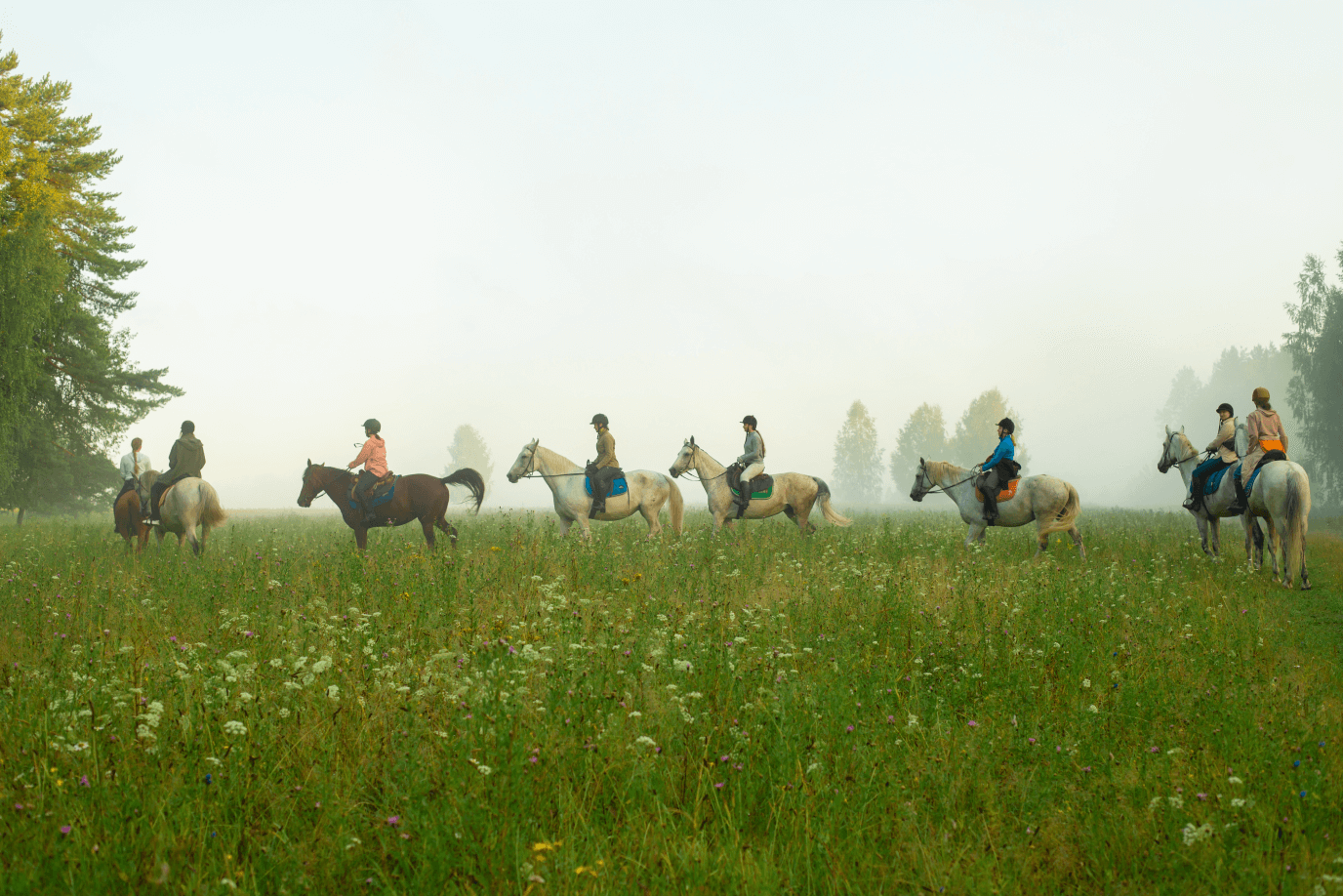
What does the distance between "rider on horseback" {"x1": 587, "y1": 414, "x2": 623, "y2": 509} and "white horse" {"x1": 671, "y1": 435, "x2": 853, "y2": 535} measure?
4.48 feet

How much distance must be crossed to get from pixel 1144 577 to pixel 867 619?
5893 mm

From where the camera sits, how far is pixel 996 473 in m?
13.2

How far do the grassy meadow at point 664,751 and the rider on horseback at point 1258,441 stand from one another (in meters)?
4.95

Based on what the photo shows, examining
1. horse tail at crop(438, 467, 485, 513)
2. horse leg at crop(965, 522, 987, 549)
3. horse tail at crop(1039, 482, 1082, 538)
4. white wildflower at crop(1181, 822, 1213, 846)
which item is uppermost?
horse tail at crop(438, 467, 485, 513)

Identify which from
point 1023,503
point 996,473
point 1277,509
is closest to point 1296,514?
point 1277,509

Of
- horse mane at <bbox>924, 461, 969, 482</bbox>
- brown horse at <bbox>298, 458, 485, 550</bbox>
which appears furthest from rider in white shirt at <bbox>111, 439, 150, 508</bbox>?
horse mane at <bbox>924, 461, 969, 482</bbox>

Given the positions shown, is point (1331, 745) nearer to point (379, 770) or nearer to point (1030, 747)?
point (1030, 747)

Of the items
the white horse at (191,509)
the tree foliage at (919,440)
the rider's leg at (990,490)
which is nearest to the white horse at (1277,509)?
the rider's leg at (990,490)

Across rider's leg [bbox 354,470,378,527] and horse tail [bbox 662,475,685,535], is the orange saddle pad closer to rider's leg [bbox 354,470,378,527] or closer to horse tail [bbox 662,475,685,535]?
horse tail [bbox 662,475,685,535]

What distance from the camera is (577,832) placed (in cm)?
347

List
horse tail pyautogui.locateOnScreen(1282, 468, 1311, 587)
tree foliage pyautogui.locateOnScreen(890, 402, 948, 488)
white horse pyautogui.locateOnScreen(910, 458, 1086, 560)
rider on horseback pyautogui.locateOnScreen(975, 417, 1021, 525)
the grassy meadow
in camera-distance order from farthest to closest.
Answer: tree foliage pyautogui.locateOnScreen(890, 402, 948, 488) → rider on horseback pyautogui.locateOnScreen(975, 417, 1021, 525) → white horse pyautogui.locateOnScreen(910, 458, 1086, 560) → horse tail pyautogui.locateOnScreen(1282, 468, 1311, 587) → the grassy meadow

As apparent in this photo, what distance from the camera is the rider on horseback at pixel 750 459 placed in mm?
15461

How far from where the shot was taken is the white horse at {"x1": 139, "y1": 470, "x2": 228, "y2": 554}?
1387cm

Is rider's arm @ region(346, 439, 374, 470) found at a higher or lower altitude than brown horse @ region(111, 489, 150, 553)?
higher
